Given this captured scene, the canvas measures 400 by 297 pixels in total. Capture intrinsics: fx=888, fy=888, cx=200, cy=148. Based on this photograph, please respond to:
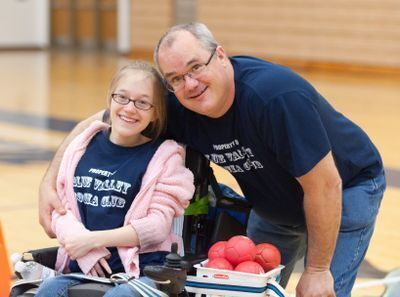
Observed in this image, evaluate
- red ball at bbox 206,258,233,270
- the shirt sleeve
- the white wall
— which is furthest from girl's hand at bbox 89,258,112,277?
the white wall

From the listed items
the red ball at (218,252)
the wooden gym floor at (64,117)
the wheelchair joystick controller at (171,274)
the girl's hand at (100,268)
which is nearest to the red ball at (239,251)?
the red ball at (218,252)

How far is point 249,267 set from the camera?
2568mm

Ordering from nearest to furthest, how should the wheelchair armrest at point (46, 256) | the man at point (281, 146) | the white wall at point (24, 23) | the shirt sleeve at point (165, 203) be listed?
1. the man at point (281, 146)
2. the shirt sleeve at point (165, 203)
3. the wheelchair armrest at point (46, 256)
4. the white wall at point (24, 23)

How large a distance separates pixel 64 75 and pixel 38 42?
24.8 feet

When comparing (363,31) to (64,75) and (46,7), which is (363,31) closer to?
(64,75)

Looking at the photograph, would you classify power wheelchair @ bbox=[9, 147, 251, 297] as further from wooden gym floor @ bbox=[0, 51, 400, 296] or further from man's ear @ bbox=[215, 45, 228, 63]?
wooden gym floor @ bbox=[0, 51, 400, 296]

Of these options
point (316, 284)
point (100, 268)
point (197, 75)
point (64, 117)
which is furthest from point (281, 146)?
point (64, 117)

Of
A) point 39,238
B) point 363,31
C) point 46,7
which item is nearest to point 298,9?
point 363,31

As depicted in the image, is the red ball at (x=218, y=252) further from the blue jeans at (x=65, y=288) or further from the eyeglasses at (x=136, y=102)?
the eyeglasses at (x=136, y=102)

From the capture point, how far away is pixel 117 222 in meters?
2.82

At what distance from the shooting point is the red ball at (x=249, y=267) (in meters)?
2.56

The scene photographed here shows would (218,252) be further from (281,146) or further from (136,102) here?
(136,102)

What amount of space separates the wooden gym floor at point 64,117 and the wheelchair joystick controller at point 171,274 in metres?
1.84

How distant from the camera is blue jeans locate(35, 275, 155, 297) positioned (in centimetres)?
257
